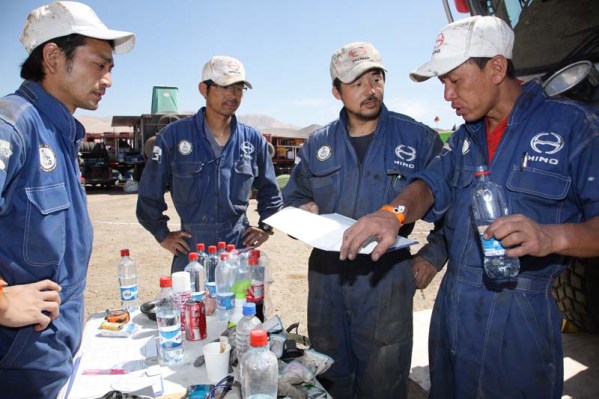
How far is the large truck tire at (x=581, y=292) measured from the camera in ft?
10.4

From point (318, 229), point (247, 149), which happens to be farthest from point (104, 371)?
point (247, 149)

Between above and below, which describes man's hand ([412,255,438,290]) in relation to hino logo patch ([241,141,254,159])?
below

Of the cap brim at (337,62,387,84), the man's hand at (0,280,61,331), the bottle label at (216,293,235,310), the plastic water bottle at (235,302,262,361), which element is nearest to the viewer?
the man's hand at (0,280,61,331)

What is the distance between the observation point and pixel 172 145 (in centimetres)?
326

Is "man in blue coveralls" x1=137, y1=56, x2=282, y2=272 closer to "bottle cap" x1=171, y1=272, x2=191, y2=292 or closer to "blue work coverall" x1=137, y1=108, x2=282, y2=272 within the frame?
"blue work coverall" x1=137, y1=108, x2=282, y2=272

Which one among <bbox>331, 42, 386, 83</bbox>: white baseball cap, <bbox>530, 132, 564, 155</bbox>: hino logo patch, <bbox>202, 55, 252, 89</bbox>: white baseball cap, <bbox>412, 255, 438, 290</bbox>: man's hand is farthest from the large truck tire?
<bbox>202, 55, 252, 89</bbox>: white baseball cap

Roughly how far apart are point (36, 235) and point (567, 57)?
3950mm

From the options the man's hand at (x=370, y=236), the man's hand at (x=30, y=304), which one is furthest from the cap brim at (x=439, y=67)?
the man's hand at (x=30, y=304)

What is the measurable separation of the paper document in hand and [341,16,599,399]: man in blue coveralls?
0.19 ft

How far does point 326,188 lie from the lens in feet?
8.79

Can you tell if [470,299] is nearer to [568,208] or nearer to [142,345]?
[568,208]

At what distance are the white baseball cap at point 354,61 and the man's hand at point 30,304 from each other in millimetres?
1965

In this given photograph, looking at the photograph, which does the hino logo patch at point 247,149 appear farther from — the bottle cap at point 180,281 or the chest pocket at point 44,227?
the chest pocket at point 44,227

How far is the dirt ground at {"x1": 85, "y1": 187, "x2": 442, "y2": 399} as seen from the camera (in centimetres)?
485
